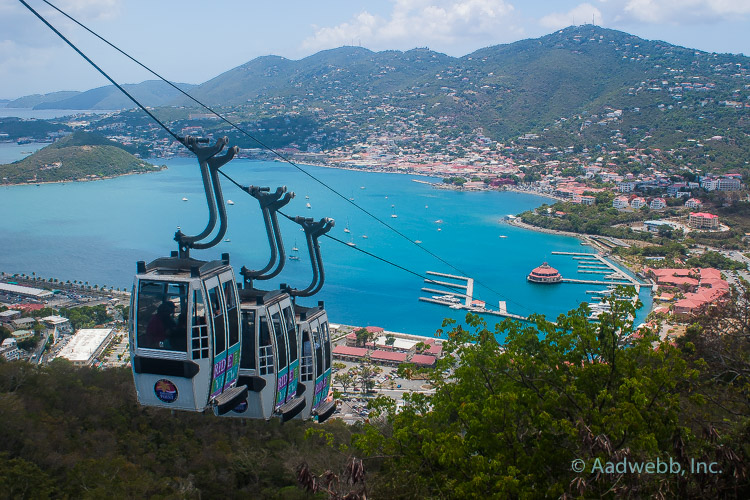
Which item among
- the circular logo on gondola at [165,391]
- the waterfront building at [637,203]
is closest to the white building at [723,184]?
the waterfront building at [637,203]

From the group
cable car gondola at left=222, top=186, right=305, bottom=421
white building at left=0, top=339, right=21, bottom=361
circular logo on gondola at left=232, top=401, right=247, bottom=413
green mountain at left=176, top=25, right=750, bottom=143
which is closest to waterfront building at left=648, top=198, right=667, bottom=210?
green mountain at left=176, top=25, right=750, bottom=143

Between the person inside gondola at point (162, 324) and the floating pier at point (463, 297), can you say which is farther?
the floating pier at point (463, 297)

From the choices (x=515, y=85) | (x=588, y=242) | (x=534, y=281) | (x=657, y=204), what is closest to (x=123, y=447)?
(x=534, y=281)

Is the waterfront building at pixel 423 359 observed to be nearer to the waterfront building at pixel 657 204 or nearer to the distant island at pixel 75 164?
the waterfront building at pixel 657 204

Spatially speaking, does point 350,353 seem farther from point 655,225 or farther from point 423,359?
point 655,225

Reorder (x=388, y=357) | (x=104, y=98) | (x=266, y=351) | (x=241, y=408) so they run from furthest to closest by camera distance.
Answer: (x=104, y=98)
(x=388, y=357)
(x=241, y=408)
(x=266, y=351)

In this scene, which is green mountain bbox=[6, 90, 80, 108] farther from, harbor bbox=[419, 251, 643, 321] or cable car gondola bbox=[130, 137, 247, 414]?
cable car gondola bbox=[130, 137, 247, 414]
